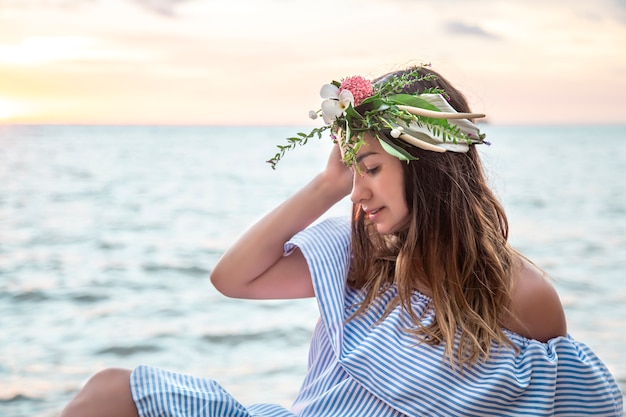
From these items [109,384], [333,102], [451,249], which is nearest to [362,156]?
[333,102]

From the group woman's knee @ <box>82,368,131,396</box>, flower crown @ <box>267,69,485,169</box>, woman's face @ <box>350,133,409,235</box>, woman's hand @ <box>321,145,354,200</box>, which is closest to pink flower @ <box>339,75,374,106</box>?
flower crown @ <box>267,69,485,169</box>

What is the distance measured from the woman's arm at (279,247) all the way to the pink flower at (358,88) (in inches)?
8.8

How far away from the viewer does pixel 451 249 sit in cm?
237

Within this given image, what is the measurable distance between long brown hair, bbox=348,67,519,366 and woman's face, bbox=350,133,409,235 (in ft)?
0.11

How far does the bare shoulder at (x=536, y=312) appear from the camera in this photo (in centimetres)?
228

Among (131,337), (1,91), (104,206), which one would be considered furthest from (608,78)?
(131,337)

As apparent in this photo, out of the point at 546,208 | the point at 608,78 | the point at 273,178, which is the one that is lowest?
the point at 273,178

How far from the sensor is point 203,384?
207 cm

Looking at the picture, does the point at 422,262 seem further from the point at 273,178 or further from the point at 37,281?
the point at 273,178

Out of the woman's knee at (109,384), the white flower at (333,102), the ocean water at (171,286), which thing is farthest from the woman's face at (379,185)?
the woman's knee at (109,384)

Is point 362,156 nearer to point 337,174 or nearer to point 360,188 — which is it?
point 360,188

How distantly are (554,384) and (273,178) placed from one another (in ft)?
63.8

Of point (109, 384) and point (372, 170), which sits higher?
point (372, 170)

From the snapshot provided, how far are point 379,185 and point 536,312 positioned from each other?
55cm
